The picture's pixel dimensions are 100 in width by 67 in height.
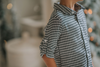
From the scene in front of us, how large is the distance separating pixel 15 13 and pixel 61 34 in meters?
1.41

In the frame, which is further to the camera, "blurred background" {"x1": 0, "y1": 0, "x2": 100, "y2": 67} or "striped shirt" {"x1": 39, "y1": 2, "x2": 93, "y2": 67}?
"blurred background" {"x1": 0, "y1": 0, "x2": 100, "y2": 67}

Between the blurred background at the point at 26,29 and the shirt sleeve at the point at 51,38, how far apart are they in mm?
576

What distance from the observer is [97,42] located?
114 cm

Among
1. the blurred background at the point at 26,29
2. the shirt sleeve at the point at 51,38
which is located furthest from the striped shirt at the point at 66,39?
the blurred background at the point at 26,29

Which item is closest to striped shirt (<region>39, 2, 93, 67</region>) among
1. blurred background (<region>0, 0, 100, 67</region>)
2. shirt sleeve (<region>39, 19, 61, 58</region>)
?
shirt sleeve (<region>39, 19, 61, 58</region>)

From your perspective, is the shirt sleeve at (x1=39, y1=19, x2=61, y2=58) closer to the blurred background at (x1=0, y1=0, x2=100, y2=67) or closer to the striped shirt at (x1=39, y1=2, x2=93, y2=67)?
the striped shirt at (x1=39, y1=2, x2=93, y2=67)

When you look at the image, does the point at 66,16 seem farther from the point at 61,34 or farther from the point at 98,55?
the point at 98,55

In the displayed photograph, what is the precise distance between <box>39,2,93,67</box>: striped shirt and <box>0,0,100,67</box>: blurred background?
19.5 inches

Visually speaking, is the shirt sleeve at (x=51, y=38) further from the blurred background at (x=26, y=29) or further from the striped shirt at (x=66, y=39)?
the blurred background at (x=26, y=29)

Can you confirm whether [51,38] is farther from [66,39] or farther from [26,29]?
[26,29]

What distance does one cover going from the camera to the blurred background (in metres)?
1.12

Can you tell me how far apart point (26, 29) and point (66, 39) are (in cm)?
147

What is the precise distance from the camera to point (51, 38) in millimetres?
520

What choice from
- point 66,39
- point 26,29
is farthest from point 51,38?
point 26,29
